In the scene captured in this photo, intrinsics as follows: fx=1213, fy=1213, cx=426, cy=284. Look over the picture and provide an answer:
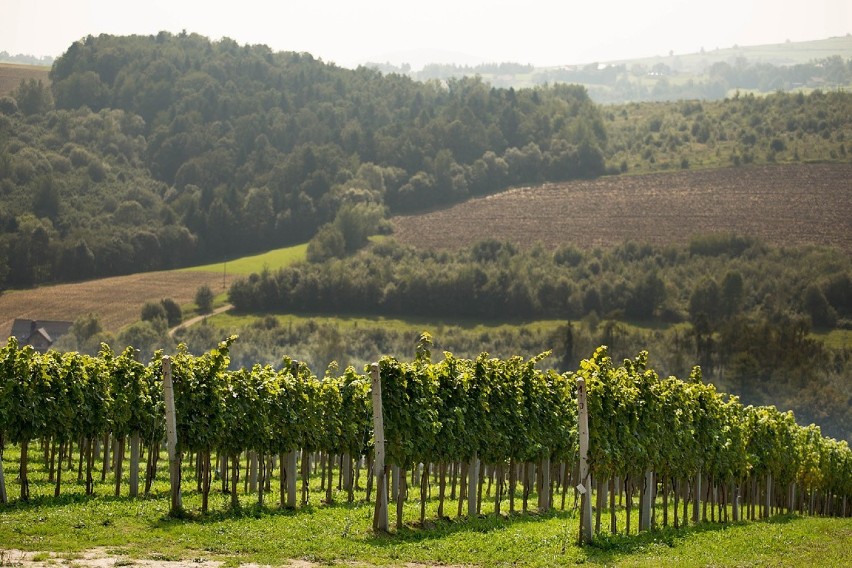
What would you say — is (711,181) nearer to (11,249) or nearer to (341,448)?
(11,249)

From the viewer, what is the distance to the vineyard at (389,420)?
33969 millimetres

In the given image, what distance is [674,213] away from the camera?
178m

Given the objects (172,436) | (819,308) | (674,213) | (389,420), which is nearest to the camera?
(172,436)

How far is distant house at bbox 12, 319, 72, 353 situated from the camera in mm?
142125

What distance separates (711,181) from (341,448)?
155233mm

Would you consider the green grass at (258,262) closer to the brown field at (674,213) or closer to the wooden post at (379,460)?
the brown field at (674,213)

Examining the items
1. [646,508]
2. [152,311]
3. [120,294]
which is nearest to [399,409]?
[646,508]

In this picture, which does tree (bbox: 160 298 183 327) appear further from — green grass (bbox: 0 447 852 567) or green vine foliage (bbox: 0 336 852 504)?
green grass (bbox: 0 447 852 567)

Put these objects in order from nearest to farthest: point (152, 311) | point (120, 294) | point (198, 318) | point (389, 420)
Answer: point (389, 420), point (152, 311), point (198, 318), point (120, 294)

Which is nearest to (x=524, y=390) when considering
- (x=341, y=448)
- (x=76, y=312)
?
(x=341, y=448)

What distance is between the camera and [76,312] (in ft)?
491

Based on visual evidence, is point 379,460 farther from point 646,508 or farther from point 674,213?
point 674,213

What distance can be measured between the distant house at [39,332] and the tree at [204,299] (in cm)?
1845

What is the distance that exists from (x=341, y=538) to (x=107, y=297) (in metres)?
133
